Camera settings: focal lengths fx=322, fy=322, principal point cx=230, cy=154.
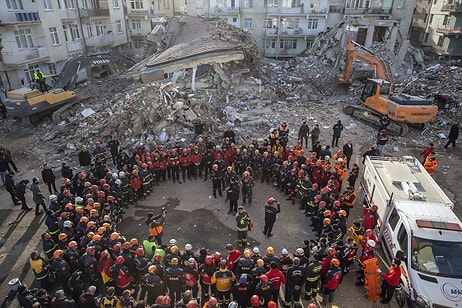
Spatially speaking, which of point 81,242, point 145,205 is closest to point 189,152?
point 145,205

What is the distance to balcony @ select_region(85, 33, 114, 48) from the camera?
103ft

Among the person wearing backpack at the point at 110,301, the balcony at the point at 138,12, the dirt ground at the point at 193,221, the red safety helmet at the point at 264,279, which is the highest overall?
the balcony at the point at 138,12

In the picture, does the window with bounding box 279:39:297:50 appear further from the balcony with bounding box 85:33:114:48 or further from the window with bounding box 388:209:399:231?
the window with bounding box 388:209:399:231

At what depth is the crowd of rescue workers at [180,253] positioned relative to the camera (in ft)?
24.6

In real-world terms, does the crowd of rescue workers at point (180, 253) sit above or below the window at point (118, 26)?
below

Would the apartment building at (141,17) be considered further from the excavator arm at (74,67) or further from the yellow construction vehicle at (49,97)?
the yellow construction vehicle at (49,97)

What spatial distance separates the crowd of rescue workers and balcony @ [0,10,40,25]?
15.9 metres

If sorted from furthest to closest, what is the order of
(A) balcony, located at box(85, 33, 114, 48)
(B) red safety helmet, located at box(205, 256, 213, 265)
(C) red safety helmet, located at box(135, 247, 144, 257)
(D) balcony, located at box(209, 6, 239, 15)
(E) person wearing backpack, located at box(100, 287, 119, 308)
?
(D) balcony, located at box(209, 6, 239, 15)
(A) balcony, located at box(85, 33, 114, 48)
(C) red safety helmet, located at box(135, 247, 144, 257)
(B) red safety helmet, located at box(205, 256, 213, 265)
(E) person wearing backpack, located at box(100, 287, 119, 308)

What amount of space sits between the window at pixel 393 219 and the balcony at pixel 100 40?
102 feet

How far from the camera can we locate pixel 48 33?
85.6 feet

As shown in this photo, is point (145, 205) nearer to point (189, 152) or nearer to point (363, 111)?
point (189, 152)

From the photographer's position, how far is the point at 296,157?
13.7 metres

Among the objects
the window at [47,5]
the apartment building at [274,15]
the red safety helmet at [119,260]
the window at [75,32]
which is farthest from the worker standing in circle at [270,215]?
the apartment building at [274,15]

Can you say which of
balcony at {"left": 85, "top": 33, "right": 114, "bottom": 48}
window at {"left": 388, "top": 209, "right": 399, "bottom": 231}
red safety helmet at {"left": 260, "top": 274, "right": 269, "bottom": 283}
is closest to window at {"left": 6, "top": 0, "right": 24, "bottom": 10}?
balcony at {"left": 85, "top": 33, "right": 114, "bottom": 48}
